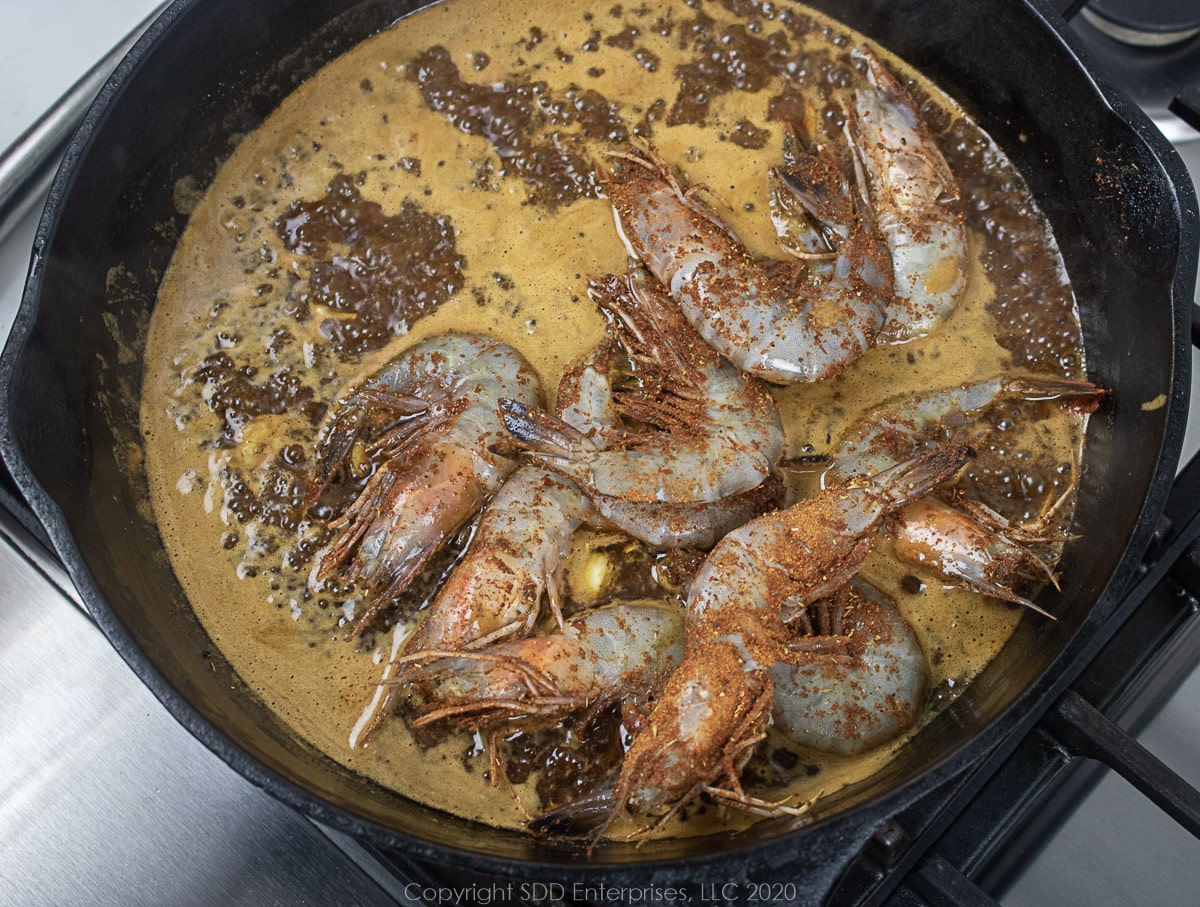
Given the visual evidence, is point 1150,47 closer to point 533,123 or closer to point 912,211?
point 912,211

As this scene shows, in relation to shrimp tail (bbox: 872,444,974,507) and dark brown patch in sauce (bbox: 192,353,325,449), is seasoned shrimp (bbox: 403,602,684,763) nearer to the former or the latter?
shrimp tail (bbox: 872,444,974,507)

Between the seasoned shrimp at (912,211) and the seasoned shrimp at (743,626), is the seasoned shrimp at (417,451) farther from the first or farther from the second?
the seasoned shrimp at (912,211)

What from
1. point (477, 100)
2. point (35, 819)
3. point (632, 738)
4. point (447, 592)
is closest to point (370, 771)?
point (447, 592)

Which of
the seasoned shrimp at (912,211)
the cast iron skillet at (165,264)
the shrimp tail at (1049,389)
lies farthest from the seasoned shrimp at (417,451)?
the shrimp tail at (1049,389)

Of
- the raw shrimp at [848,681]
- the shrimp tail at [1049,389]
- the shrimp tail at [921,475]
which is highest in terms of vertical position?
the shrimp tail at [921,475]

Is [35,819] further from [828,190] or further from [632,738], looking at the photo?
[828,190]

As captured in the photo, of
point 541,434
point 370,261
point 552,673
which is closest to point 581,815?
point 552,673
